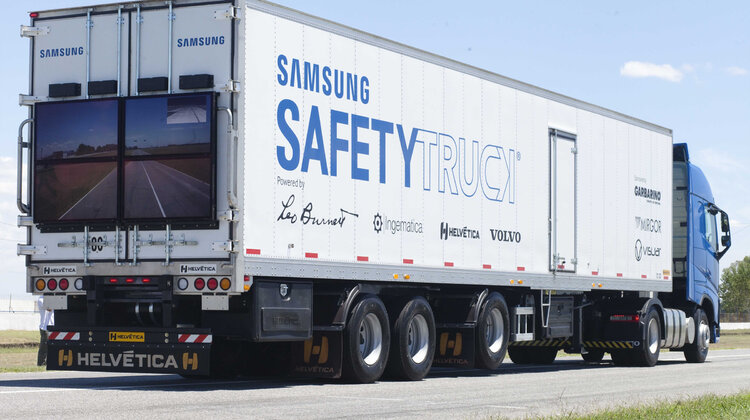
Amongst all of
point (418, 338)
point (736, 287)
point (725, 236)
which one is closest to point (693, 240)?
point (725, 236)

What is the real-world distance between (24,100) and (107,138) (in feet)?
4.43

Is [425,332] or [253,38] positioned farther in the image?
[425,332]

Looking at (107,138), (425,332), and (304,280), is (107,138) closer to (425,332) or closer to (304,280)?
(304,280)

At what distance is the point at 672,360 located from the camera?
27.0 metres

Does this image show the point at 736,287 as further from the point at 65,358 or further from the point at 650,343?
the point at 65,358

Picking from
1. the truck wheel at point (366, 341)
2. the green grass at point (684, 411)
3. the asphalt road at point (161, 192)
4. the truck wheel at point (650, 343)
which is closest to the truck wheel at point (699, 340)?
the truck wheel at point (650, 343)

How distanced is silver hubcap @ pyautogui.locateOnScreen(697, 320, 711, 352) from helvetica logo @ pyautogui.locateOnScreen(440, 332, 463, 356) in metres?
8.72

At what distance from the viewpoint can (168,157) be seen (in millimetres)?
14398

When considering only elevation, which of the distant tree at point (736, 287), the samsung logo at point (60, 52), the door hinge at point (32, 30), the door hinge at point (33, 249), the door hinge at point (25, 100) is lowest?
the distant tree at point (736, 287)

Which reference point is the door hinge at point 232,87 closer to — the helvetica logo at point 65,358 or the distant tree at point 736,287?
the helvetica logo at point 65,358

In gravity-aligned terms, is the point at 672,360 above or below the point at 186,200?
below

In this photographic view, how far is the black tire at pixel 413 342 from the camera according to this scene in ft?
55.0

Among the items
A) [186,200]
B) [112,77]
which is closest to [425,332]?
[186,200]

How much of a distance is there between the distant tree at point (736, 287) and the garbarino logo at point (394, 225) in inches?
4527
